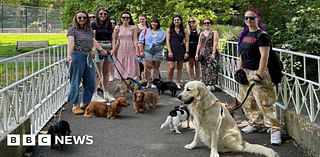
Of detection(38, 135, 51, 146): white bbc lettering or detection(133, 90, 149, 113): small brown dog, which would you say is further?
detection(133, 90, 149, 113): small brown dog

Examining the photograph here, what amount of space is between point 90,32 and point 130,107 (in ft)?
6.06

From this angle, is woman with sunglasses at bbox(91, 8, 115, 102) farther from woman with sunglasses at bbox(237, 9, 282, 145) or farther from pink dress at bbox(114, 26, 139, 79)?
woman with sunglasses at bbox(237, 9, 282, 145)

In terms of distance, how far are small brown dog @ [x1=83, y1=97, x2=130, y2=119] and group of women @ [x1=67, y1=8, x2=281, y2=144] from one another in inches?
12.3

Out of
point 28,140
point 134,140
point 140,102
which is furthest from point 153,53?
point 28,140

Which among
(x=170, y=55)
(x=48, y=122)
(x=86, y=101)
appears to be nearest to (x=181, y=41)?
(x=170, y=55)

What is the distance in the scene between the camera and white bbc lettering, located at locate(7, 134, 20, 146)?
16.3 feet

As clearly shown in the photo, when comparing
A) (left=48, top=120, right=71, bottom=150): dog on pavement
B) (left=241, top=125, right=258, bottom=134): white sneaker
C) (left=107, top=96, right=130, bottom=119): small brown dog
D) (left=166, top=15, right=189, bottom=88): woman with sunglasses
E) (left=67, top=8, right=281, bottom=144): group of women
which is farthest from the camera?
(left=166, top=15, right=189, bottom=88): woman with sunglasses

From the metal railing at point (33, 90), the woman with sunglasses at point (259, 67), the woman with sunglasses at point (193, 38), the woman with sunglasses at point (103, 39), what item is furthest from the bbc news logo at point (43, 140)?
the woman with sunglasses at point (193, 38)

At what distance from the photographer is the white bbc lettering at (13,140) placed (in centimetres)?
498

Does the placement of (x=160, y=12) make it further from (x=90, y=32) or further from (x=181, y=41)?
(x=90, y=32)

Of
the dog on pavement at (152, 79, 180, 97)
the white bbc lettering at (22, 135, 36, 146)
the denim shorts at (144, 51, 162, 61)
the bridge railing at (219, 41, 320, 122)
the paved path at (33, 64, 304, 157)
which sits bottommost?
the paved path at (33, 64, 304, 157)

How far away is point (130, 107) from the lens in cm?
905

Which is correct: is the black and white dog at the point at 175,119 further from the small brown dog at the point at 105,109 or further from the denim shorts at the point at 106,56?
the denim shorts at the point at 106,56

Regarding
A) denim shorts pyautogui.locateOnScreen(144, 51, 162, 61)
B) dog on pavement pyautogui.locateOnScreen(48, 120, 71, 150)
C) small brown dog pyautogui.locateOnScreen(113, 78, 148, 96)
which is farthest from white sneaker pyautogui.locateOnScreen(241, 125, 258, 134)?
denim shorts pyautogui.locateOnScreen(144, 51, 162, 61)
